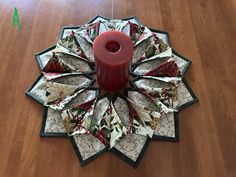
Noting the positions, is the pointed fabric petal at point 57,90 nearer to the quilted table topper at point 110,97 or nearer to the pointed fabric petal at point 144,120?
the quilted table topper at point 110,97

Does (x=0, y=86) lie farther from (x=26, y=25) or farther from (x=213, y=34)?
(x=213, y=34)

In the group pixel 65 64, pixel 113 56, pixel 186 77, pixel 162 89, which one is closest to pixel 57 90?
pixel 65 64

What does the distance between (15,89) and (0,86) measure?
57 mm

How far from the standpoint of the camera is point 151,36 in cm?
107

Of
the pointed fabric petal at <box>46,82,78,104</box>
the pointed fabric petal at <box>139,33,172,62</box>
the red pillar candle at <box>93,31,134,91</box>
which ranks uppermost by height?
the pointed fabric petal at <box>139,33,172,62</box>

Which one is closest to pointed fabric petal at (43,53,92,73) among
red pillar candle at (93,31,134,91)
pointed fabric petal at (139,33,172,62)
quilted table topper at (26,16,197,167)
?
quilted table topper at (26,16,197,167)

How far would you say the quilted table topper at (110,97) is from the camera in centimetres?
86

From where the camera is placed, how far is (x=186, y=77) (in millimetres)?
1021

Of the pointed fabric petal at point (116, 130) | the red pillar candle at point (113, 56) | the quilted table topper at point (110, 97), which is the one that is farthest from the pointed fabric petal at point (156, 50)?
the pointed fabric petal at point (116, 130)

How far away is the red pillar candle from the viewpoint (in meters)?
0.85

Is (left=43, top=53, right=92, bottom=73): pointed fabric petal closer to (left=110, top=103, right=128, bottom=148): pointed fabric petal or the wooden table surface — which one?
the wooden table surface

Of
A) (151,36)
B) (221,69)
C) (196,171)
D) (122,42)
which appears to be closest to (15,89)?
(122,42)

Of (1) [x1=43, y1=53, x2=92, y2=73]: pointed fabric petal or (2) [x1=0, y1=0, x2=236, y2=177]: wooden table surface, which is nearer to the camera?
(2) [x1=0, y1=0, x2=236, y2=177]: wooden table surface

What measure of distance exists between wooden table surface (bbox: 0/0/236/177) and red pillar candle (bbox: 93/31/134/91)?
0.25 meters
